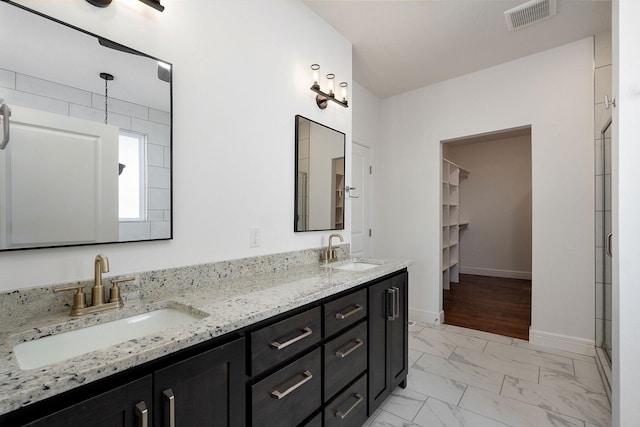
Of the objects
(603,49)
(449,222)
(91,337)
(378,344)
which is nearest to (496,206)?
(449,222)

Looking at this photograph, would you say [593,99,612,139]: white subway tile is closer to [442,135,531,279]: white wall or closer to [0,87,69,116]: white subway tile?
[442,135,531,279]: white wall

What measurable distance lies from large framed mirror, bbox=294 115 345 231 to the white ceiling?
0.88 meters

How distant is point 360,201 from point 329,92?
4.86ft

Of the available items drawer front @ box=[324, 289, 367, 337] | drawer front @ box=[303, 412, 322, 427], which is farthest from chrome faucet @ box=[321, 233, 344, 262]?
drawer front @ box=[303, 412, 322, 427]

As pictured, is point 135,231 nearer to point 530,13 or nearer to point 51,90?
point 51,90

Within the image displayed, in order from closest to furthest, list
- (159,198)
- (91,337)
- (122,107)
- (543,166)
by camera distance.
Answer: (91,337)
(122,107)
(159,198)
(543,166)

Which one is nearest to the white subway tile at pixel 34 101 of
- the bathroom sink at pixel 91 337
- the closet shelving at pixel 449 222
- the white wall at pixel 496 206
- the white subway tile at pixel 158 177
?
the white subway tile at pixel 158 177

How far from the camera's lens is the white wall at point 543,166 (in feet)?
8.74

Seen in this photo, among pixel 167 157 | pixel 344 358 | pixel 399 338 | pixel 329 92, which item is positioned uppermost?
pixel 329 92

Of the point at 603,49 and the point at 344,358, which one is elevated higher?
the point at 603,49

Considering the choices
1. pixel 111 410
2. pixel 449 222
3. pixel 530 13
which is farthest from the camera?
pixel 449 222

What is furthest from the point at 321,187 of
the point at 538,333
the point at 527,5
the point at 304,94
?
the point at 538,333

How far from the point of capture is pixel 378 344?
183 cm

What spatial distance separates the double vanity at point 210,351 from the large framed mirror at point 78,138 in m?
0.25
